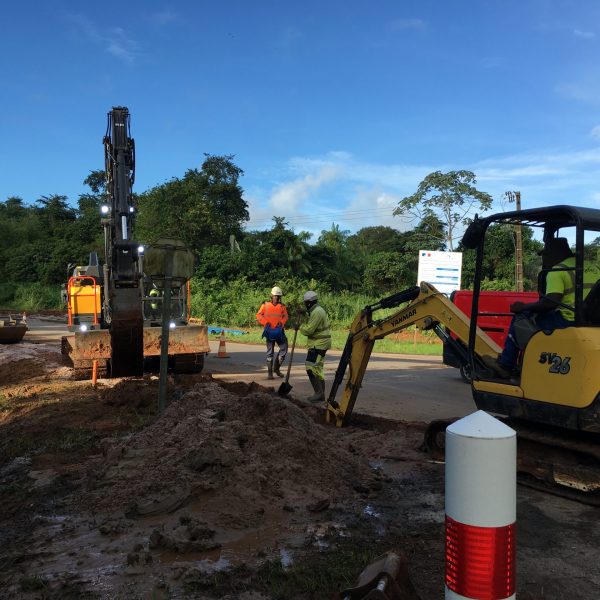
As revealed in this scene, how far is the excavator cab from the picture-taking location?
4.52m

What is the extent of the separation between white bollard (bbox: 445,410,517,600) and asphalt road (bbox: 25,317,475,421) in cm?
635

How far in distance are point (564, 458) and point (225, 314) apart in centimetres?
2823

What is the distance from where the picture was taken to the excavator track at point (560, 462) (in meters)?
4.67

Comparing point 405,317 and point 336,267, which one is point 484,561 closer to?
point 405,317

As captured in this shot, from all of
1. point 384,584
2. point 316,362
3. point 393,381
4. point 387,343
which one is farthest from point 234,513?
point 387,343

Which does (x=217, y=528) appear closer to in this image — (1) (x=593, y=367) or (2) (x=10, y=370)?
(1) (x=593, y=367)

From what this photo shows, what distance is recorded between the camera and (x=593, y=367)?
14.6ft

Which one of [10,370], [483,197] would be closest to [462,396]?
[10,370]

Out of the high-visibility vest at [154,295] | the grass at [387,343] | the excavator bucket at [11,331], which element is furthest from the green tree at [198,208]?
the high-visibility vest at [154,295]

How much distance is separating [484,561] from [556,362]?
3.18 meters

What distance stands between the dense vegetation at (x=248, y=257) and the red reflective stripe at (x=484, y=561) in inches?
1124

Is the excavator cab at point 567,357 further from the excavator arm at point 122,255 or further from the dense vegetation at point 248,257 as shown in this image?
the dense vegetation at point 248,257

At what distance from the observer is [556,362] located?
473cm

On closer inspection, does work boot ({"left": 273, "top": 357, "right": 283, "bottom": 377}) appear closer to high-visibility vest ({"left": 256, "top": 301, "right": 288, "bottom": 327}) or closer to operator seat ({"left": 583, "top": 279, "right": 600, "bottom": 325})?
high-visibility vest ({"left": 256, "top": 301, "right": 288, "bottom": 327})
